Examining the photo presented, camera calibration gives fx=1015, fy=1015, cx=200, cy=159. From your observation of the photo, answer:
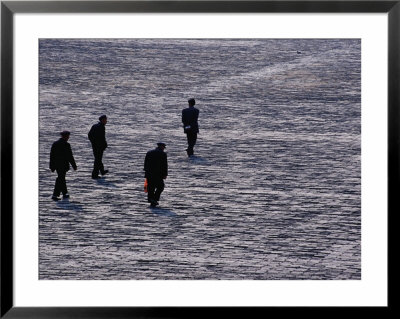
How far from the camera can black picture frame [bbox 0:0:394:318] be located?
32.4 feet

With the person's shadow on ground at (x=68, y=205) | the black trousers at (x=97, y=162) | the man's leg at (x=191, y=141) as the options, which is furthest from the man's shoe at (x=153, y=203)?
the man's leg at (x=191, y=141)

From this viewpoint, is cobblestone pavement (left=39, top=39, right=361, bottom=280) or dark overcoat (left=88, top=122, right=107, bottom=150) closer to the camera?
cobblestone pavement (left=39, top=39, right=361, bottom=280)

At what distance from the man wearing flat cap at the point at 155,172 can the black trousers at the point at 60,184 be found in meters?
1.04

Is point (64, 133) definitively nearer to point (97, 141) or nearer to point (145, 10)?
point (97, 141)

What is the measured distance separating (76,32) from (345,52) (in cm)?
335

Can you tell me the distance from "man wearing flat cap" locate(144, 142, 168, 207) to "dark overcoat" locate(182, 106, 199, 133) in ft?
6.00

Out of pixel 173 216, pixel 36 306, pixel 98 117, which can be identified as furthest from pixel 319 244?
pixel 98 117

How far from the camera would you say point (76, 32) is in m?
10.4

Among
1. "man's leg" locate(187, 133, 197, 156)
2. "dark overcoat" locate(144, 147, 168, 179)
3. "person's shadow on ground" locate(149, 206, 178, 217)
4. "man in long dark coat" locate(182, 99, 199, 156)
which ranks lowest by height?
"person's shadow on ground" locate(149, 206, 178, 217)

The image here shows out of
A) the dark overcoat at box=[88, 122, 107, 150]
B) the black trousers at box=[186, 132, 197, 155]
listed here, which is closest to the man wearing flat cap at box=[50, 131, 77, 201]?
the dark overcoat at box=[88, 122, 107, 150]

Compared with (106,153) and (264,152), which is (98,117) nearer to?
(106,153)

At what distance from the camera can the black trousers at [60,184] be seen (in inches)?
451

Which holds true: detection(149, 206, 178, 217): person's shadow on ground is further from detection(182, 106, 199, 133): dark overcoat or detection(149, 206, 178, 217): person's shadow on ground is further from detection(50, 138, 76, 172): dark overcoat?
detection(182, 106, 199, 133): dark overcoat

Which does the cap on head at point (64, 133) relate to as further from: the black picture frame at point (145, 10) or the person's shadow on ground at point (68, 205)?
the black picture frame at point (145, 10)
